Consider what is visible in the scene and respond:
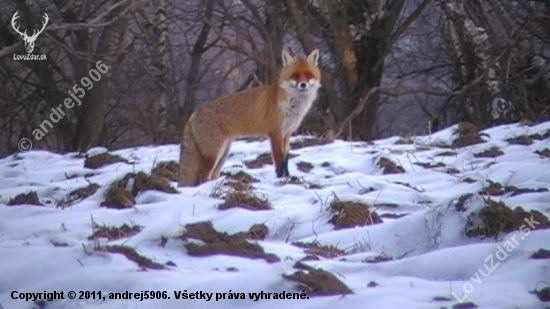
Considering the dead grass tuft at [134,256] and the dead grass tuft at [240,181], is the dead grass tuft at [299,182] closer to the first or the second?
the dead grass tuft at [240,181]

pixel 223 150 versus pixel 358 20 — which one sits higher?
pixel 358 20

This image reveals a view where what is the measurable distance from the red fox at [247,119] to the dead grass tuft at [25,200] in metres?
2.38

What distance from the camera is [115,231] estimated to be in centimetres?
537

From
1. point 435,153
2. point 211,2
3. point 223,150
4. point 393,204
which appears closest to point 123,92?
point 211,2

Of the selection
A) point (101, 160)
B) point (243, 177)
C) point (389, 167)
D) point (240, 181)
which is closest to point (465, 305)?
point (240, 181)

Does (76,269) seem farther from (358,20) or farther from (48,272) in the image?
(358,20)

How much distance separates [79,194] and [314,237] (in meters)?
2.65

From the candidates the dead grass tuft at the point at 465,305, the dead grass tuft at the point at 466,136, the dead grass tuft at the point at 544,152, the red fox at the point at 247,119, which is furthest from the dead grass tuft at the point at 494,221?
the dead grass tuft at the point at 466,136

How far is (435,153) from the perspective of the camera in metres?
8.82

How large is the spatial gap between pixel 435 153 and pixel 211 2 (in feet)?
36.8

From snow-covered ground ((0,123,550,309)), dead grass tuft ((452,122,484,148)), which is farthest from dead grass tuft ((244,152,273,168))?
dead grass tuft ((452,122,484,148))

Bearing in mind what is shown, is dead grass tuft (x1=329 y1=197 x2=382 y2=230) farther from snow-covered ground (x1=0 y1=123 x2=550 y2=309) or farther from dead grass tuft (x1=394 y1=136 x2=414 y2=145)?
dead grass tuft (x1=394 y1=136 x2=414 y2=145)

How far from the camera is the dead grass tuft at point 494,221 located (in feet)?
16.5

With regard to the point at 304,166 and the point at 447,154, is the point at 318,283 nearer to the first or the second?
the point at 304,166
